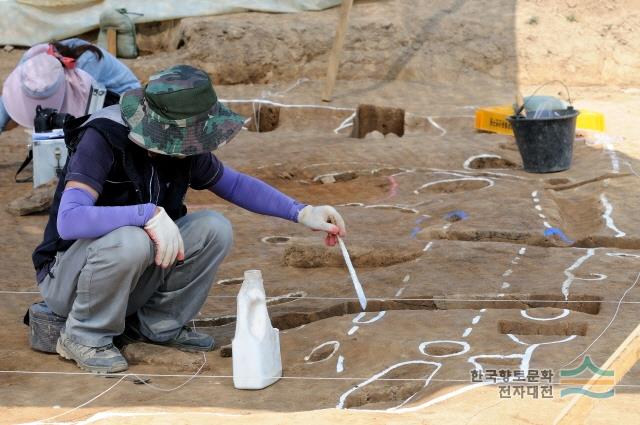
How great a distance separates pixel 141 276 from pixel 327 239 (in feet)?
2.35

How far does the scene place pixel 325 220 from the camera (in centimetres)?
397

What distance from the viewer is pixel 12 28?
11.7 m

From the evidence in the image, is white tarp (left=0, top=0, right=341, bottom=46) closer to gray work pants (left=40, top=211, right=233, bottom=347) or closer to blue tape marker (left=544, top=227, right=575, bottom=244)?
blue tape marker (left=544, top=227, right=575, bottom=244)

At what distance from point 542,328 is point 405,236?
1952 mm

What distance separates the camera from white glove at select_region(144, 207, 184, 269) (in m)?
3.70

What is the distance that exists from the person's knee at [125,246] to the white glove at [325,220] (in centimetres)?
61

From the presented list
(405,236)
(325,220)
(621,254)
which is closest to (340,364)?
(325,220)

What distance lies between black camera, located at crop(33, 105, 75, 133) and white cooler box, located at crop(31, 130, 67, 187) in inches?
2.7

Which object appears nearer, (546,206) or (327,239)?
(327,239)

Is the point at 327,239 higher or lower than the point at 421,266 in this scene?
higher

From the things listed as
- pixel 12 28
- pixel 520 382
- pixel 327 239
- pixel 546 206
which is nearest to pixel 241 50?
pixel 12 28

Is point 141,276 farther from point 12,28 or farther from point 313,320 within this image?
point 12,28

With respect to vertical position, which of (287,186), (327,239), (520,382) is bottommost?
(287,186)

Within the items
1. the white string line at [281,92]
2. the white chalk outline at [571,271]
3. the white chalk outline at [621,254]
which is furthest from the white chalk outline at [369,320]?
the white string line at [281,92]
